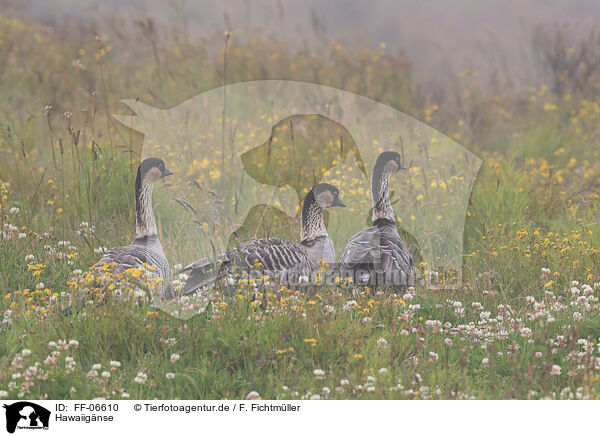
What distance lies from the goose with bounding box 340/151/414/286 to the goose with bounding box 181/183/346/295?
10.4 inches

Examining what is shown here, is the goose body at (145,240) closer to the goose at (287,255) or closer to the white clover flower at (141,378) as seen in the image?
the goose at (287,255)

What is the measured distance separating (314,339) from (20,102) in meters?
9.38

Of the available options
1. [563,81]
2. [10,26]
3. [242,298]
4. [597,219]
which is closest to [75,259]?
[242,298]

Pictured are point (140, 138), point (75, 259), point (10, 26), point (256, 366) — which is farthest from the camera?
point (10, 26)

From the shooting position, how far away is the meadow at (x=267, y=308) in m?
4.97

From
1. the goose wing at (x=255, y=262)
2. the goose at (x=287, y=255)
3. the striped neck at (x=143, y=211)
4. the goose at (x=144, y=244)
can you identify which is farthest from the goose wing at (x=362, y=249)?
the striped neck at (x=143, y=211)

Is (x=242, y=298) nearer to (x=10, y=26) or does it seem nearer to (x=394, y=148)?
(x=394, y=148)

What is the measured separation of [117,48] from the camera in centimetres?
1311

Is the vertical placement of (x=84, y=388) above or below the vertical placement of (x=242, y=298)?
below

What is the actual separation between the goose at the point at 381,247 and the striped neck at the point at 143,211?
6.26 feet

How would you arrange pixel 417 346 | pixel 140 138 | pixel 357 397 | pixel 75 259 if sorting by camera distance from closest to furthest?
pixel 357 397 < pixel 417 346 < pixel 75 259 < pixel 140 138
